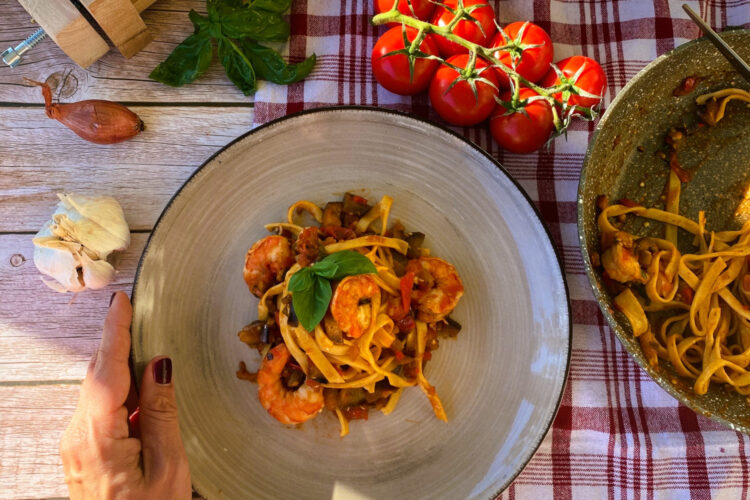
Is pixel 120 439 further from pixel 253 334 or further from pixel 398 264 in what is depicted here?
pixel 398 264

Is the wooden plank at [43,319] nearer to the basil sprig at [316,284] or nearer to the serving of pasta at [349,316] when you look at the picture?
the serving of pasta at [349,316]

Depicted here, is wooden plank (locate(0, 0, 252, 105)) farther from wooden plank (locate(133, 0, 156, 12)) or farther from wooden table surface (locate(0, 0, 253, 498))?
wooden plank (locate(133, 0, 156, 12))

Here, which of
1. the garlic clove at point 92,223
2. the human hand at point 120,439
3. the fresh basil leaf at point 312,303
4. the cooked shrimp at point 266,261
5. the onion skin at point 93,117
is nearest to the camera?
the fresh basil leaf at point 312,303

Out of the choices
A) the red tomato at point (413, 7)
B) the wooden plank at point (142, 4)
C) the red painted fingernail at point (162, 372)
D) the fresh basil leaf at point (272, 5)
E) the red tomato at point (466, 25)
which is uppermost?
the wooden plank at point (142, 4)

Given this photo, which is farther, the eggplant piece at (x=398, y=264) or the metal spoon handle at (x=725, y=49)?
the eggplant piece at (x=398, y=264)

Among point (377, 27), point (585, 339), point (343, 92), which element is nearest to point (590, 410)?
point (585, 339)

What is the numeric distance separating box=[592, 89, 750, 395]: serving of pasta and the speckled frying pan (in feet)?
0.18

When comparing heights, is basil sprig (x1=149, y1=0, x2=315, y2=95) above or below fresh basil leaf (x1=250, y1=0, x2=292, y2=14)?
below

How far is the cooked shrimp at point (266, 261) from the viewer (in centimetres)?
232

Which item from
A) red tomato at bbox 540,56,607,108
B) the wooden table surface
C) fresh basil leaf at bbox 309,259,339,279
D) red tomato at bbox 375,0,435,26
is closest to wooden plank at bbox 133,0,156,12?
the wooden table surface

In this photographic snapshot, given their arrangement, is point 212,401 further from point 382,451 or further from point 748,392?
point 748,392

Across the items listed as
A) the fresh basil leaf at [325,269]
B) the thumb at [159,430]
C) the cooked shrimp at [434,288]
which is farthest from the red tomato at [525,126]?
the thumb at [159,430]

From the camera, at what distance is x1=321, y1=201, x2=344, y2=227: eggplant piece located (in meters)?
2.44

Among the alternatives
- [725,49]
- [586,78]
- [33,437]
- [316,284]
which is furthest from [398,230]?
[33,437]
